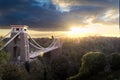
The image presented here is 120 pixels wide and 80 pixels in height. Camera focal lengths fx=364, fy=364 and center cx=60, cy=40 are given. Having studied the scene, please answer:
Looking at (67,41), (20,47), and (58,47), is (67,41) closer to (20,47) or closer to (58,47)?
(58,47)

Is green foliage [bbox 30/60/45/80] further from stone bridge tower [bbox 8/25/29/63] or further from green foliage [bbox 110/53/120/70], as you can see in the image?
green foliage [bbox 110/53/120/70]

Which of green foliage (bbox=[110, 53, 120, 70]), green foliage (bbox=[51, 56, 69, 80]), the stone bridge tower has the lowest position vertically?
green foliage (bbox=[51, 56, 69, 80])

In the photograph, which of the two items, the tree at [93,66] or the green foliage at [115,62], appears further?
the green foliage at [115,62]

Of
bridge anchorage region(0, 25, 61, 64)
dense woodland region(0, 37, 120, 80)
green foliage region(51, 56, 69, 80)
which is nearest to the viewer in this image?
dense woodland region(0, 37, 120, 80)

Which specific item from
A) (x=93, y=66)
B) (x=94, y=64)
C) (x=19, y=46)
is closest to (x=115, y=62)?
(x=94, y=64)

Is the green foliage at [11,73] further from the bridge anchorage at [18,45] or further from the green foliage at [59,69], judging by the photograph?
the green foliage at [59,69]

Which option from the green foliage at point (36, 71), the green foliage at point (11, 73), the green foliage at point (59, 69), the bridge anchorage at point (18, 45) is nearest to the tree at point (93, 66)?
the green foliage at point (36, 71)

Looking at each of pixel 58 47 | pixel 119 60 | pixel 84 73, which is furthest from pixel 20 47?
pixel 58 47

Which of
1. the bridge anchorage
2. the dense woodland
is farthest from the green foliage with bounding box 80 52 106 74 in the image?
the bridge anchorage
